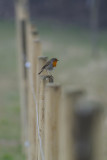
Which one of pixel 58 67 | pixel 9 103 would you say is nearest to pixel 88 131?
pixel 9 103

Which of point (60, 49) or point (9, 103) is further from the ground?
point (60, 49)

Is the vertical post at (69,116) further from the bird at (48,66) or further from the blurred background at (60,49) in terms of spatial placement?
the blurred background at (60,49)

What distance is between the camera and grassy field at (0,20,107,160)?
619 cm

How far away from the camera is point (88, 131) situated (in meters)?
1.16

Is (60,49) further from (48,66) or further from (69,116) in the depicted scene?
(69,116)

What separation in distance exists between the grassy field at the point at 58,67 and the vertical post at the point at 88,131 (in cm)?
397

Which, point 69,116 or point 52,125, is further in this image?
point 52,125

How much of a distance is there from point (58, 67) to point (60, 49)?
7.37ft

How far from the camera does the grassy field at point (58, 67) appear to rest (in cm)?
619

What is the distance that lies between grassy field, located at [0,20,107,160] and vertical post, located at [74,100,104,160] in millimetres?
3972

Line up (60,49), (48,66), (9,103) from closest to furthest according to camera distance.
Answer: (48,66) → (9,103) → (60,49)

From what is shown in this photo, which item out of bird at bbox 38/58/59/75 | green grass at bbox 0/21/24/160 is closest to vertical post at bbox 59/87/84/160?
bird at bbox 38/58/59/75

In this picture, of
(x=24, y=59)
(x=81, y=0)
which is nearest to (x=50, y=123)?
(x=24, y=59)

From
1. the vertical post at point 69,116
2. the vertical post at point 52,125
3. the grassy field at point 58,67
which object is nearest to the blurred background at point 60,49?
the grassy field at point 58,67
